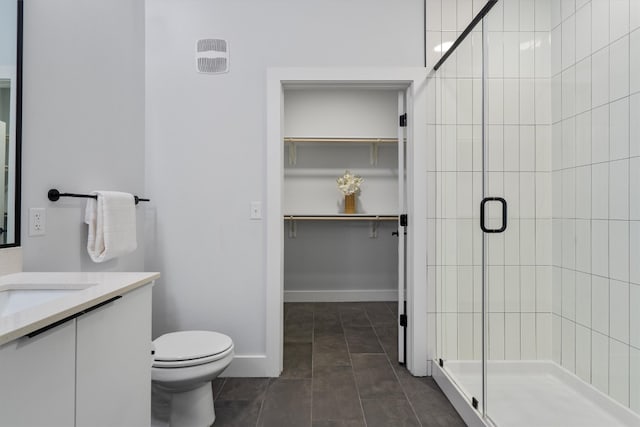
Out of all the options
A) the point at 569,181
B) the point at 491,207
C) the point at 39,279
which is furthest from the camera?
the point at 569,181

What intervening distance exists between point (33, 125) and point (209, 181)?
0.91 meters

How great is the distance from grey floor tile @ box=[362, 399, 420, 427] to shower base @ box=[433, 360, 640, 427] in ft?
0.84

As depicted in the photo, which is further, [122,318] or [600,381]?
[600,381]

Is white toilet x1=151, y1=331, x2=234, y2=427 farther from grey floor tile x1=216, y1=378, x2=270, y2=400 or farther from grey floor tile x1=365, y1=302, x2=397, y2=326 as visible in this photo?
grey floor tile x1=365, y1=302, x2=397, y2=326

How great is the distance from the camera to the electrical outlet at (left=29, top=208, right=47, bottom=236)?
52.1 inches

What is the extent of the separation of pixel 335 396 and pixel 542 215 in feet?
5.03

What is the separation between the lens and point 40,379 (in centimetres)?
71

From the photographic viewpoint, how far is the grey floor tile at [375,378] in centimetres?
188

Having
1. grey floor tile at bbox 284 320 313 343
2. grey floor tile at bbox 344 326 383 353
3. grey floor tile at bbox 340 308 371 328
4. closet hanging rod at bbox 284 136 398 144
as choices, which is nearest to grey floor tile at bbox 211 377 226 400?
grey floor tile at bbox 284 320 313 343

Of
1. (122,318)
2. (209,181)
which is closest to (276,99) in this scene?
(209,181)

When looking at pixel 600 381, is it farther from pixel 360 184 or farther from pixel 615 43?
pixel 360 184

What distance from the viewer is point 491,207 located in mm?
1655

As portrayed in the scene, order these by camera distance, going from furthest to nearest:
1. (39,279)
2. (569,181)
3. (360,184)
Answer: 1. (360,184)
2. (569,181)
3. (39,279)

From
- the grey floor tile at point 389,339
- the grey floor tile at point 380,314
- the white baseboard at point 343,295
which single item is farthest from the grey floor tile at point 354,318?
the white baseboard at point 343,295
